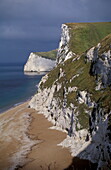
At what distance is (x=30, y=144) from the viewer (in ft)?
107

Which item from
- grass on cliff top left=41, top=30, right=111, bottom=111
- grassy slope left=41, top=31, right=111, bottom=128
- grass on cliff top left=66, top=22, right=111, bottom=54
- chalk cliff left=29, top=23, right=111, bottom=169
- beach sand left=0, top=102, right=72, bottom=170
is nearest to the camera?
chalk cliff left=29, top=23, right=111, bottom=169

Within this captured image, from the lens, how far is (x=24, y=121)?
45.5 m

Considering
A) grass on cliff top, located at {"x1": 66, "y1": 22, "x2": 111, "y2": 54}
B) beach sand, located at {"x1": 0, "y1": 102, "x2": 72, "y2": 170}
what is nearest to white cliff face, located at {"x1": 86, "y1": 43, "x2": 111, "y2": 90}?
beach sand, located at {"x1": 0, "y1": 102, "x2": 72, "y2": 170}

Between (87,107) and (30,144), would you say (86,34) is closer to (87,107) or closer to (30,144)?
(87,107)

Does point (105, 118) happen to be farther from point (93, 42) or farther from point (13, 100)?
point (93, 42)

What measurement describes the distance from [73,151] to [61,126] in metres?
10.5

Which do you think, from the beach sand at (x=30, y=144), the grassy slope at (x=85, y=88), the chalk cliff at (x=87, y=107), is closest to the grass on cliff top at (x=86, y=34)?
the grassy slope at (x=85, y=88)

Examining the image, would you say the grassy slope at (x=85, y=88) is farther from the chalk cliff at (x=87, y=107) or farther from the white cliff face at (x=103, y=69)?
the white cliff face at (x=103, y=69)

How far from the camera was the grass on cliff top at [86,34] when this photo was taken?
258 ft

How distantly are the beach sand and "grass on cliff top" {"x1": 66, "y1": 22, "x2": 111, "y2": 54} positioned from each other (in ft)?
117

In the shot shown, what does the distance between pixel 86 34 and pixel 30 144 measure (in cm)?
6844

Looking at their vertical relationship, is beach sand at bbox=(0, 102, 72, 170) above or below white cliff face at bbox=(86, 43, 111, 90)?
below

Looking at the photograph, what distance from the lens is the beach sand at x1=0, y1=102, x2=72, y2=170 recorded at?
26312mm

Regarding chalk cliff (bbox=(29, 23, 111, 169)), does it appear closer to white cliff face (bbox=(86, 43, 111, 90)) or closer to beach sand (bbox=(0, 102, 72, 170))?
white cliff face (bbox=(86, 43, 111, 90))
